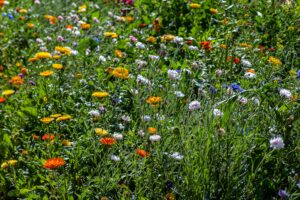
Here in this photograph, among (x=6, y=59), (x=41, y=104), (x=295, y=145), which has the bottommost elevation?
(x=6, y=59)

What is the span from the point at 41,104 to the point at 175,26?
5.55 feet

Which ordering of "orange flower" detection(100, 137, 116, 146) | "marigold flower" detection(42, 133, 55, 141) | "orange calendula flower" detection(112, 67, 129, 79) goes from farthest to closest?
1. "orange calendula flower" detection(112, 67, 129, 79)
2. "marigold flower" detection(42, 133, 55, 141)
3. "orange flower" detection(100, 137, 116, 146)

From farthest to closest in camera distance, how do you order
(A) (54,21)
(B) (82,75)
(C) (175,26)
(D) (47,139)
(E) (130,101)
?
1. (A) (54,21)
2. (C) (175,26)
3. (B) (82,75)
4. (E) (130,101)
5. (D) (47,139)

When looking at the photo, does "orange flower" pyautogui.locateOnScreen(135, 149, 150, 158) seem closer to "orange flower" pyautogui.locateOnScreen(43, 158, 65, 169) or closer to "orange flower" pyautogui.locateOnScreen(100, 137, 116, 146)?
"orange flower" pyautogui.locateOnScreen(100, 137, 116, 146)

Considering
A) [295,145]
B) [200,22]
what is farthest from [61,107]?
[200,22]

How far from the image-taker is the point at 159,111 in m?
3.08

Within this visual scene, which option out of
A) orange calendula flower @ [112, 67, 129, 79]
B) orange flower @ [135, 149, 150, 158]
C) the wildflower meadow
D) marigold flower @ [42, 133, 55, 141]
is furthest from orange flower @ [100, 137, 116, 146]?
orange calendula flower @ [112, 67, 129, 79]

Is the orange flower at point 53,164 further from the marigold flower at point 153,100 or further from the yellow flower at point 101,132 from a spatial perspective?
the marigold flower at point 153,100

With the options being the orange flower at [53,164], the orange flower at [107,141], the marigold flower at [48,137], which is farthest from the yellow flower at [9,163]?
the orange flower at [107,141]

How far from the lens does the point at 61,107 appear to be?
3.33 metres

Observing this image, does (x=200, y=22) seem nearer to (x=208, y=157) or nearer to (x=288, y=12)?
(x=288, y=12)

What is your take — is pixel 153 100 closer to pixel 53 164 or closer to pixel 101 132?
pixel 101 132

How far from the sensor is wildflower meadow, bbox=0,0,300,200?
7.97 ft

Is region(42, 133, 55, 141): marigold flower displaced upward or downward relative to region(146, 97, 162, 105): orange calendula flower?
downward
